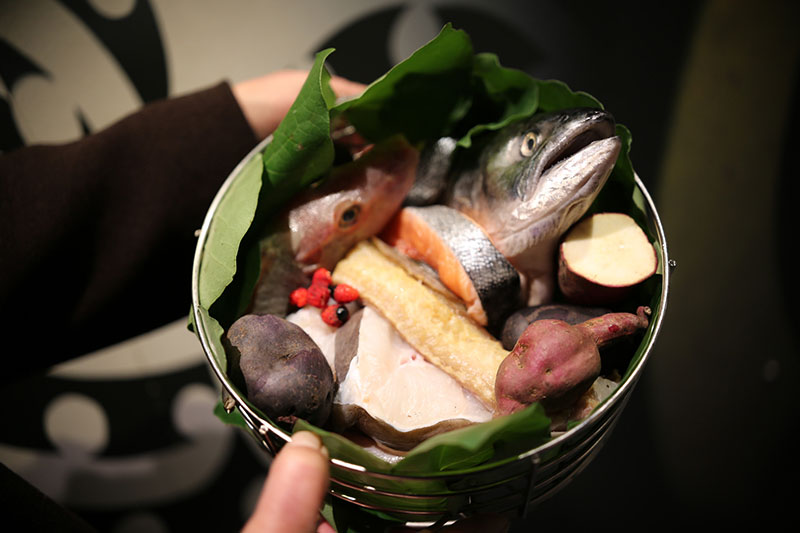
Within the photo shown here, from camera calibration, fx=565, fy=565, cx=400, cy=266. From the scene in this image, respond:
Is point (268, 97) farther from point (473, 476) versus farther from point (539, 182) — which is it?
point (473, 476)

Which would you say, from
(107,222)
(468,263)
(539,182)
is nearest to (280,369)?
(468,263)

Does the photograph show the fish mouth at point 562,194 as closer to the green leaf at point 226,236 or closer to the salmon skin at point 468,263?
the salmon skin at point 468,263

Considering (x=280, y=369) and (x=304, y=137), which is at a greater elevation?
(x=304, y=137)

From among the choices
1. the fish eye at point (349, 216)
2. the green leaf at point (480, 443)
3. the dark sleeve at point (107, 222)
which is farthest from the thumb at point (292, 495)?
the dark sleeve at point (107, 222)


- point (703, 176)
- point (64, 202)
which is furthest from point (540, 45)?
point (64, 202)

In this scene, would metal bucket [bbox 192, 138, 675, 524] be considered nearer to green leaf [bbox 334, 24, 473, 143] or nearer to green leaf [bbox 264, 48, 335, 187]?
green leaf [bbox 264, 48, 335, 187]

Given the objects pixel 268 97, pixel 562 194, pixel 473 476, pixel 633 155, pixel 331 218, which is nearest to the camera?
pixel 473 476

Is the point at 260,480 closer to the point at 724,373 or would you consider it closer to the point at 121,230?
the point at 121,230
